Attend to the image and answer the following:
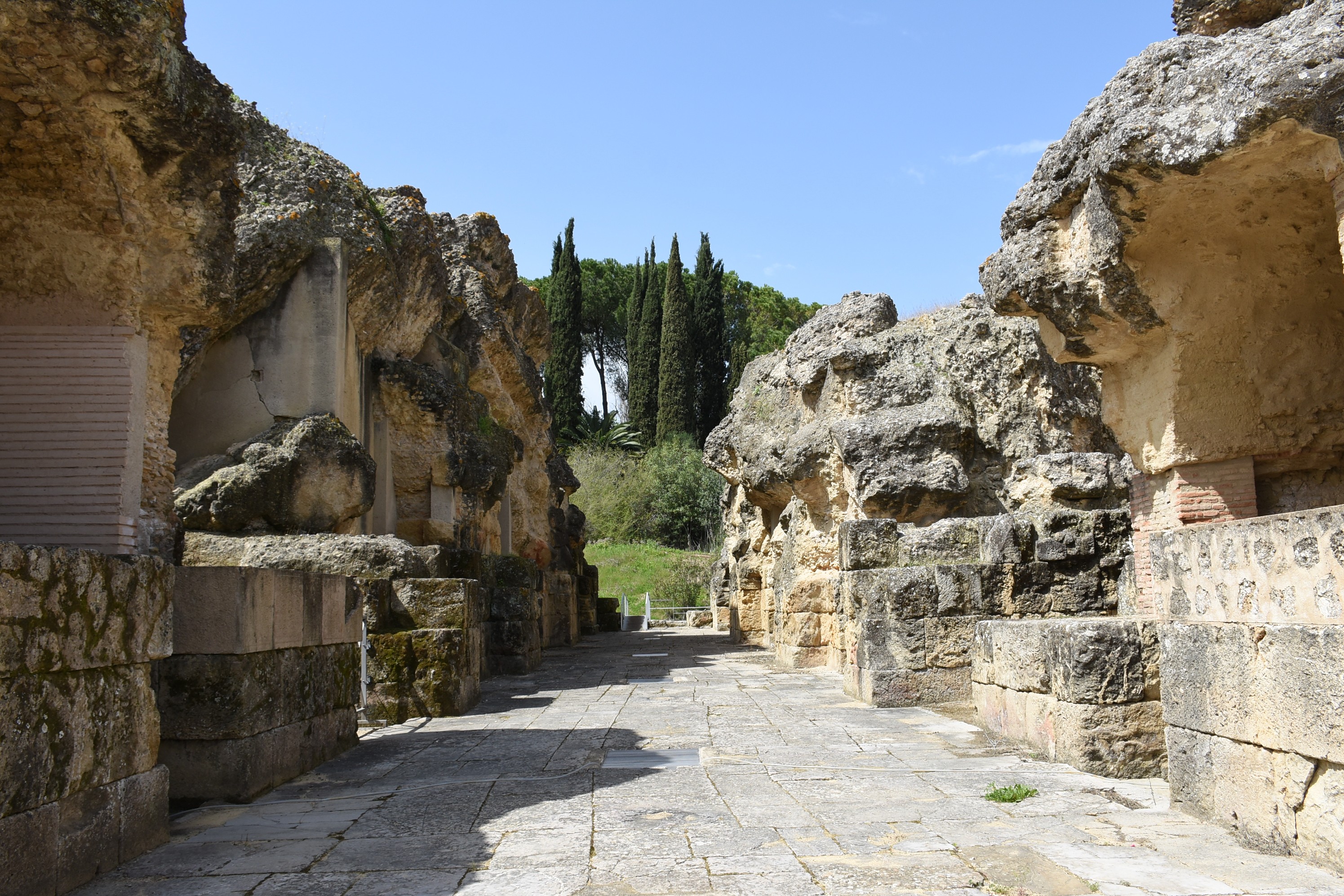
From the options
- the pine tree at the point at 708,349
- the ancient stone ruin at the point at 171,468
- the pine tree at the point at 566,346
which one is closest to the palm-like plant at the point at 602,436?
the pine tree at the point at 566,346

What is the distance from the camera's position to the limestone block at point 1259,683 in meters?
3.29

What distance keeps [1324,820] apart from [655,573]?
1163 inches

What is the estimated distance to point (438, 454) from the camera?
A: 11.5 metres

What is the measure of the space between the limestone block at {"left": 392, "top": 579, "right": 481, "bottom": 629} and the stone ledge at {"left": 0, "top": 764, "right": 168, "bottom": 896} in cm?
386

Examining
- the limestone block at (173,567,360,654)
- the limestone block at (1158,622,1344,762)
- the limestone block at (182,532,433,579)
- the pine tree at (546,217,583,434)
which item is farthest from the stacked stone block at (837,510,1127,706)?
the pine tree at (546,217,583,434)

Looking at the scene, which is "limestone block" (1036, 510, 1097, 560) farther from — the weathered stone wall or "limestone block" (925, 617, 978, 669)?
"limestone block" (925, 617, 978, 669)

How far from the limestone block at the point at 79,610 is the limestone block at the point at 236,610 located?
562 mm

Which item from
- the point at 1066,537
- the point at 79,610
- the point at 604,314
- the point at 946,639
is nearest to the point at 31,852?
the point at 79,610

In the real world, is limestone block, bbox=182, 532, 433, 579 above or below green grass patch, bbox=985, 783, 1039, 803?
above

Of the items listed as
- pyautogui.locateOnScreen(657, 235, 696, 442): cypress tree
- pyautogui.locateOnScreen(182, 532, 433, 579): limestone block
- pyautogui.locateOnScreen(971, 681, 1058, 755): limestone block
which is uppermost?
pyautogui.locateOnScreen(657, 235, 696, 442): cypress tree

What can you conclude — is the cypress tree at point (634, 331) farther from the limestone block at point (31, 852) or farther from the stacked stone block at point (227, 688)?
the limestone block at point (31, 852)

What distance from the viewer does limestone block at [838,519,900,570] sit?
8789 millimetres

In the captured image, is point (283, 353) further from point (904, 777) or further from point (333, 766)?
point (904, 777)

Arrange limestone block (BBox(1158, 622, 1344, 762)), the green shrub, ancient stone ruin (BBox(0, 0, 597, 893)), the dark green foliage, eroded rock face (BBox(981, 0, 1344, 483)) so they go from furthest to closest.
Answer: the dark green foliage, the green shrub, eroded rock face (BBox(981, 0, 1344, 483)), ancient stone ruin (BBox(0, 0, 597, 893)), limestone block (BBox(1158, 622, 1344, 762))
